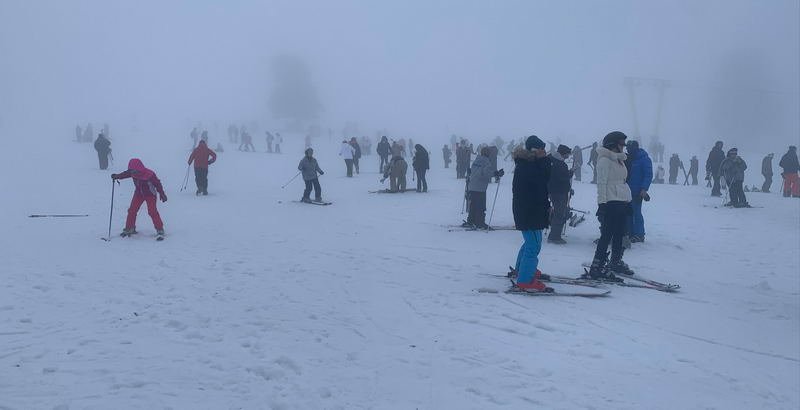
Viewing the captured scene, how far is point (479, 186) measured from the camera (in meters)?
12.7

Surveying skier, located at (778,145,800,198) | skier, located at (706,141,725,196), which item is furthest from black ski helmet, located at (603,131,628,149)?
skier, located at (778,145,800,198)

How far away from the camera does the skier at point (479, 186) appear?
→ 498 inches

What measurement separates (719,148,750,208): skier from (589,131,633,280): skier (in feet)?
34.7

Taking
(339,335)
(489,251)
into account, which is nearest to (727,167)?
(489,251)

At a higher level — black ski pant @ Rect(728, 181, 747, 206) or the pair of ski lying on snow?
black ski pant @ Rect(728, 181, 747, 206)

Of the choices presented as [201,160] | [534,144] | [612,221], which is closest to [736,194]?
[612,221]

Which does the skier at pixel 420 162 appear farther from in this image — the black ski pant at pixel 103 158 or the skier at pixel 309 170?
the black ski pant at pixel 103 158

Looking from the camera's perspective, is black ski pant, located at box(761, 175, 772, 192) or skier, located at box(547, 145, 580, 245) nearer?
skier, located at box(547, 145, 580, 245)

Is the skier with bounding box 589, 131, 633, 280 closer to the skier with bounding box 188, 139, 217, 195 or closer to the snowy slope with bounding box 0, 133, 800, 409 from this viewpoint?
the snowy slope with bounding box 0, 133, 800, 409

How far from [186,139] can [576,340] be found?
48.4 meters

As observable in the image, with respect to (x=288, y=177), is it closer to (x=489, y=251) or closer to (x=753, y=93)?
(x=489, y=251)

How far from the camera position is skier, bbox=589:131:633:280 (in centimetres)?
792

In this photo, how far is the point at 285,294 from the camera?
7.20 meters

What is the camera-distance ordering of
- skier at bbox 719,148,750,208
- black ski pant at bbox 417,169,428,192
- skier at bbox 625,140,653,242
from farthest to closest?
black ski pant at bbox 417,169,428,192 → skier at bbox 719,148,750,208 → skier at bbox 625,140,653,242
